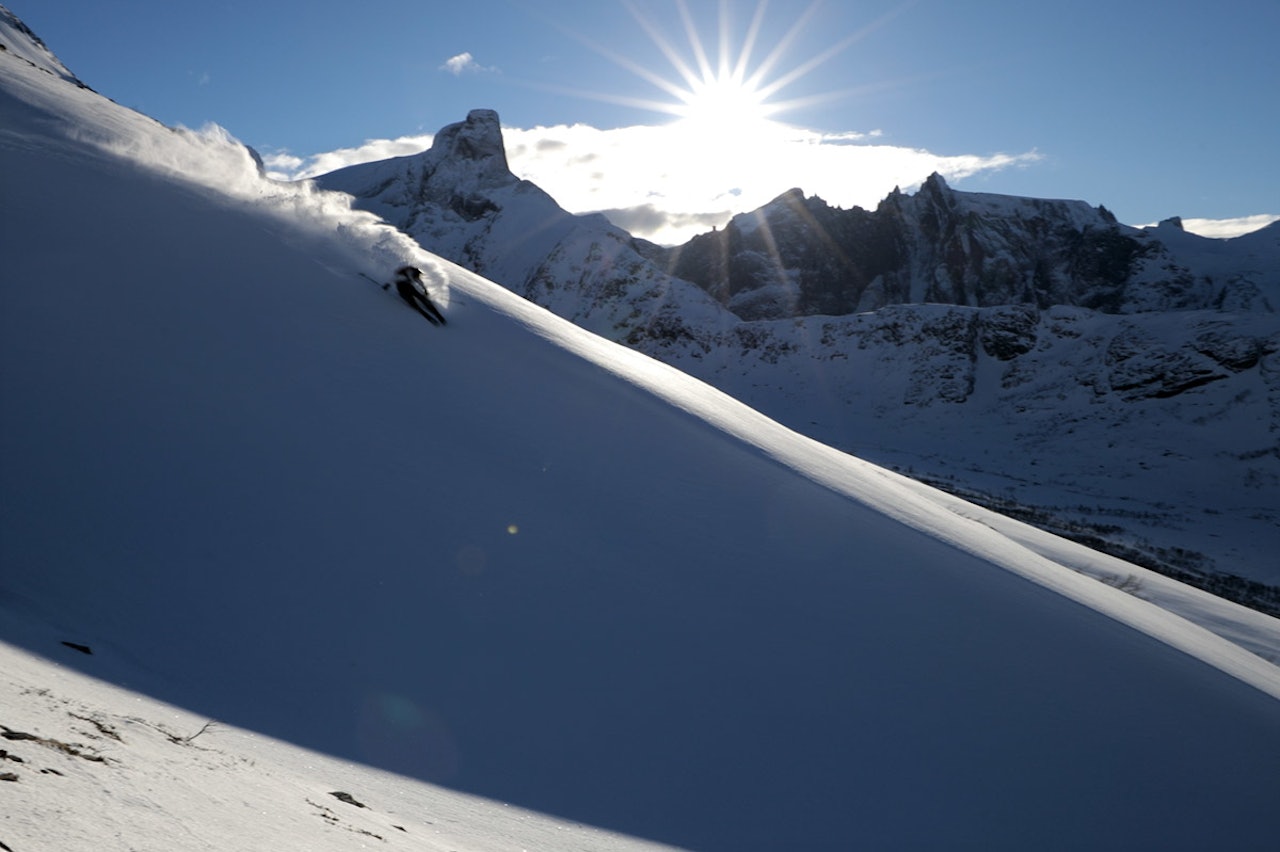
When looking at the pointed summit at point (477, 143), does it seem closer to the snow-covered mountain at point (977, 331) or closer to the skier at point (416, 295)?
the snow-covered mountain at point (977, 331)

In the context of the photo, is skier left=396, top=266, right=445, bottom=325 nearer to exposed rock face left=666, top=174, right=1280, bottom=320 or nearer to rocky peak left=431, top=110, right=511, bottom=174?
exposed rock face left=666, top=174, right=1280, bottom=320

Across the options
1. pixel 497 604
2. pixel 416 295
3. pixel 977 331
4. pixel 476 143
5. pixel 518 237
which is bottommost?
pixel 497 604

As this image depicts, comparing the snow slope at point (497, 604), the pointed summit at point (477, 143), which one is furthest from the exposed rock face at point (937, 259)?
the snow slope at point (497, 604)

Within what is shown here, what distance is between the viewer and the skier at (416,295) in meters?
10.7

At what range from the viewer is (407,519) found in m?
7.02

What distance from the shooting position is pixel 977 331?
6625 cm

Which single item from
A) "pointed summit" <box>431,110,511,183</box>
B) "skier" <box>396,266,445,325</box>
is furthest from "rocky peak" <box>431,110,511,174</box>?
"skier" <box>396,266,445,325</box>

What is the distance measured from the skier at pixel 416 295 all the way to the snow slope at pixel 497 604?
73 cm

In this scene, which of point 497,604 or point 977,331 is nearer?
point 497,604

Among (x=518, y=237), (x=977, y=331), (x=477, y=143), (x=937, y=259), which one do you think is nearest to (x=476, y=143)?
(x=477, y=143)

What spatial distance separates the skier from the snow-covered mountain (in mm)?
23364

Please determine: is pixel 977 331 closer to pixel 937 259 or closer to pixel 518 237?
pixel 937 259

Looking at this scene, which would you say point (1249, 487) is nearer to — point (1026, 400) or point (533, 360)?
point (1026, 400)

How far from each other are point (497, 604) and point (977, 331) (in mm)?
67468
